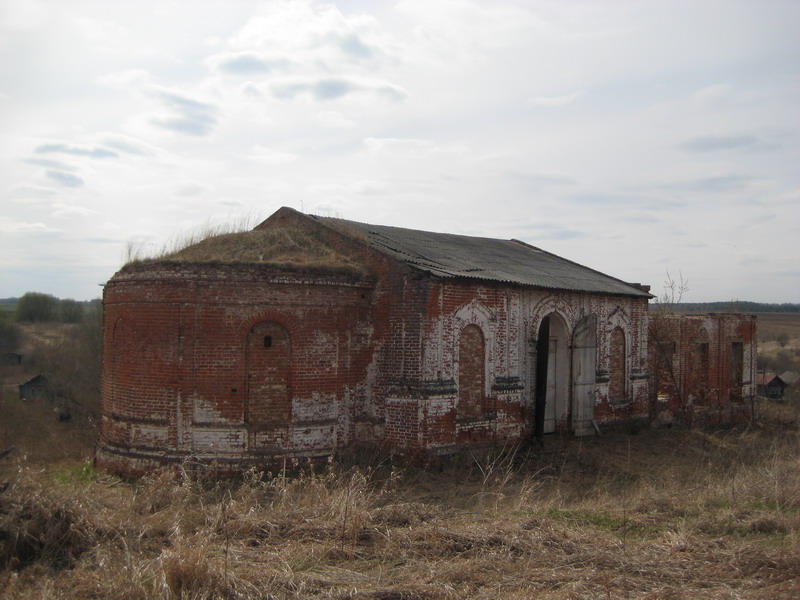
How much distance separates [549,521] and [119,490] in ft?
23.7

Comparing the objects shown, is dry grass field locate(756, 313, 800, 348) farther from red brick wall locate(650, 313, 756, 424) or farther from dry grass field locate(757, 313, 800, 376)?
red brick wall locate(650, 313, 756, 424)

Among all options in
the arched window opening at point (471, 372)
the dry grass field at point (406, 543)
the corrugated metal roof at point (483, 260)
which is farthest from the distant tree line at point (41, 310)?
the dry grass field at point (406, 543)

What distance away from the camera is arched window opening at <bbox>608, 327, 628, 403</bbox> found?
18.1 m

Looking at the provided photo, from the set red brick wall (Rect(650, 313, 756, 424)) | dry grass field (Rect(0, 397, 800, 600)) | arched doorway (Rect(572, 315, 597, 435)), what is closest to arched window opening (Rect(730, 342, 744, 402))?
red brick wall (Rect(650, 313, 756, 424))

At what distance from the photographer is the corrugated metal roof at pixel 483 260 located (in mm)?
13795

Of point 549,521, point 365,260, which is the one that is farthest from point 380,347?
point 549,521

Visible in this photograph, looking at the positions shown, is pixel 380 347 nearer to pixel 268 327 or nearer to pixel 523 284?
pixel 268 327

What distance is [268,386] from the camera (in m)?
12.2

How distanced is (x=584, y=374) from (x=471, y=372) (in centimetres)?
433

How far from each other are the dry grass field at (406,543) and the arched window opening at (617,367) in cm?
695

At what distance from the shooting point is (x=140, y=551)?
7.21 m

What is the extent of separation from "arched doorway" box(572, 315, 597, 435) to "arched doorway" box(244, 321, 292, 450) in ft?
24.4

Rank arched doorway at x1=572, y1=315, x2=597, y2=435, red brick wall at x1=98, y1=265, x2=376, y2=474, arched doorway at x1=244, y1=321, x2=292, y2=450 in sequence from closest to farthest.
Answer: red brick wall at x1=98, y1=265, x2=376, y2=474, arched doorway at x1=244, y1=321, x2=292, y2=450, arched doorway at x1=572, y1=315, x2=597, y2=435

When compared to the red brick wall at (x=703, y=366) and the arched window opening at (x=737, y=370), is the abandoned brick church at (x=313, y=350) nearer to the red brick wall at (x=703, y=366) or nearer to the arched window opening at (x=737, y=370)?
the red brick wall at (x=703, y=366)
